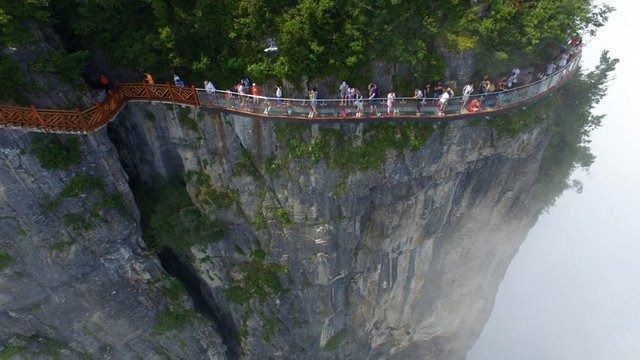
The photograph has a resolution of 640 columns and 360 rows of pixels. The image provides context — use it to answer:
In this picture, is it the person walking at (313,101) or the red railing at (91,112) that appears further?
the person walking at (313,101)

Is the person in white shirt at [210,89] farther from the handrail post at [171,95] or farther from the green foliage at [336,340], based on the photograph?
the green foliage at [336,340]

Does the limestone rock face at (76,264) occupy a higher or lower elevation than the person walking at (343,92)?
lower

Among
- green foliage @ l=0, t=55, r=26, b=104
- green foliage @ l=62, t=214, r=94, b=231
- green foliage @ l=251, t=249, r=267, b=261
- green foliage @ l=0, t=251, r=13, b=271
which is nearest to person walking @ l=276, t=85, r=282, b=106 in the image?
green foliage @ l=251, t=249, r=267, b=261

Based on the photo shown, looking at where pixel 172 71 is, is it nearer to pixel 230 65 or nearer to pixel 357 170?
pixel 230 65

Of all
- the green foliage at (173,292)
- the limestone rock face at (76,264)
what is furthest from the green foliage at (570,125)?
the limestone rock face at (76,264)

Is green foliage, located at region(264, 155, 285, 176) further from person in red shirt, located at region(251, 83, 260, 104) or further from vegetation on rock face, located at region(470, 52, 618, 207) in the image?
vegetation on rock face, located at region(470, 52, 618, 207)

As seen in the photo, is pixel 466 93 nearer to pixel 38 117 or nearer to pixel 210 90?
pixel 210 90
